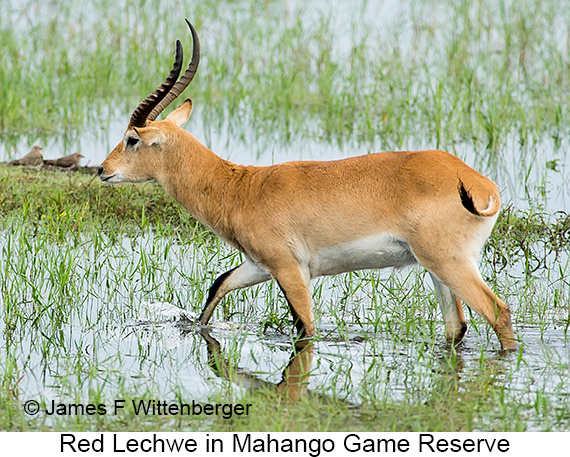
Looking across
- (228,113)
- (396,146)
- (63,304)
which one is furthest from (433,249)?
(228,113)

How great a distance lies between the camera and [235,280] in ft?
20.6

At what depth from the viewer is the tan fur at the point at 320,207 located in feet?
18.4

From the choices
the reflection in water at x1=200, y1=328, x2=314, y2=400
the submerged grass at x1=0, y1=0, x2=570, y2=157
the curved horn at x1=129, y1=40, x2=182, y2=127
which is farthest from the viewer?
the submerged grass at x1=0, y1=0, x2=570, y2=157

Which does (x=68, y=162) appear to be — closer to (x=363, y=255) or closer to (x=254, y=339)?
(x=254, y=339)

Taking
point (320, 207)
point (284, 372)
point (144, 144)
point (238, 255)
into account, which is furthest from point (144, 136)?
point (238, 255)

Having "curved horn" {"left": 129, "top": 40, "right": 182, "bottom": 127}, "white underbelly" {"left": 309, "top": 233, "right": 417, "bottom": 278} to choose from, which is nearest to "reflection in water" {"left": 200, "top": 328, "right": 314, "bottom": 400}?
"white underbelly" {"left": 309, "top": 233, "right": 417, "bottom": 278}

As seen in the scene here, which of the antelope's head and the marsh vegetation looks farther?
the antelope's head

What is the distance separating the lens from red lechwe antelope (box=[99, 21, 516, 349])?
561 cm

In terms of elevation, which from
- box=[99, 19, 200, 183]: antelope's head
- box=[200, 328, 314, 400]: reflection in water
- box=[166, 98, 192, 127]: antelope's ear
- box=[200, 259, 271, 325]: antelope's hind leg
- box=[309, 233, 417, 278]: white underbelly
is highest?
box=[166, 98, 192, 127]: antelope's ear

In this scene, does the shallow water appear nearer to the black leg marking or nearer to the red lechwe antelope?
the black leg marking

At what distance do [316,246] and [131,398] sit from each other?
1647mm

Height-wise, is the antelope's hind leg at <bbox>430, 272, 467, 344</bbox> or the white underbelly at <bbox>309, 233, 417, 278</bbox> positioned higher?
the white underbelly at <bbox>309, 233, 417, 278</bbox>

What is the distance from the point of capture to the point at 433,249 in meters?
5.59
